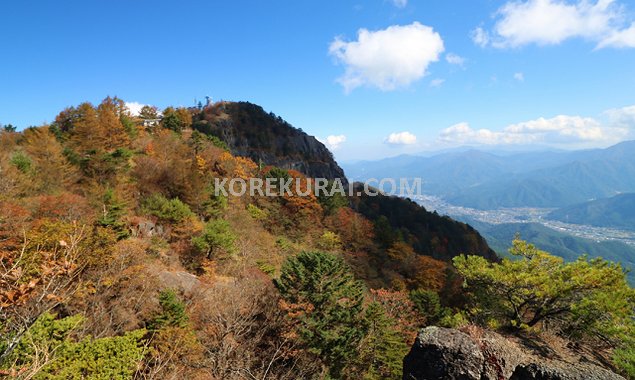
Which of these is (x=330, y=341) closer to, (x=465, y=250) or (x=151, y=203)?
(x=151, y=203)

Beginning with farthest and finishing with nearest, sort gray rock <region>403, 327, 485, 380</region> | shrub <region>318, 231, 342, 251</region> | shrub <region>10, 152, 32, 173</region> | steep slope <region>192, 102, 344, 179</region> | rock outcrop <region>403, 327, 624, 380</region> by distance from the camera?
steep slope <region>192, 102, 344, 179</region> → shrub <region>318, 231, 342, 251</region> → shrub <region>10, 152, 32, 173</region> → gray rock <region>403, 327, 485, 380</region> → rock outcrop <region>403, 327, 624, 380</region>

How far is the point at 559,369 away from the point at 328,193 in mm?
47313

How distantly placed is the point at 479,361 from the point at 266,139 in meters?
80.2

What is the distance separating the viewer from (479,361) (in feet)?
30.1

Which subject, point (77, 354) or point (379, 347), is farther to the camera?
→ point (379, 347)

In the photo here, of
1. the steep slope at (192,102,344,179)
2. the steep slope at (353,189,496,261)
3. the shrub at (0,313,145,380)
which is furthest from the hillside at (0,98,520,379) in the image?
the steep slope at (192,102,344,179)

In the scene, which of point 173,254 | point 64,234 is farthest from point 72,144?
point 64,234

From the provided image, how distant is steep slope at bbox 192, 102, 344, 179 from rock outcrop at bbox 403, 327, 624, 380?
69358 millimetres

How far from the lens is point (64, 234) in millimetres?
15250

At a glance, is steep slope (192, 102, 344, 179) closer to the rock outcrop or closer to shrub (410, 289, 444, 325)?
shrub (410, 289, 444, 325)

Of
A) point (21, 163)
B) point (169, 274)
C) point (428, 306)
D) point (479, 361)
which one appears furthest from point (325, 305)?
point (21, 163)

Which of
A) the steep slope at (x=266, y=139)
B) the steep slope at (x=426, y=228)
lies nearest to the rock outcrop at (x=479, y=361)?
the steep slope at (x=426, y=228)

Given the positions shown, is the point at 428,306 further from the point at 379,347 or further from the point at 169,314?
the point at 169,314

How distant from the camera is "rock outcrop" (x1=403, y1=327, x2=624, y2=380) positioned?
8.65m
